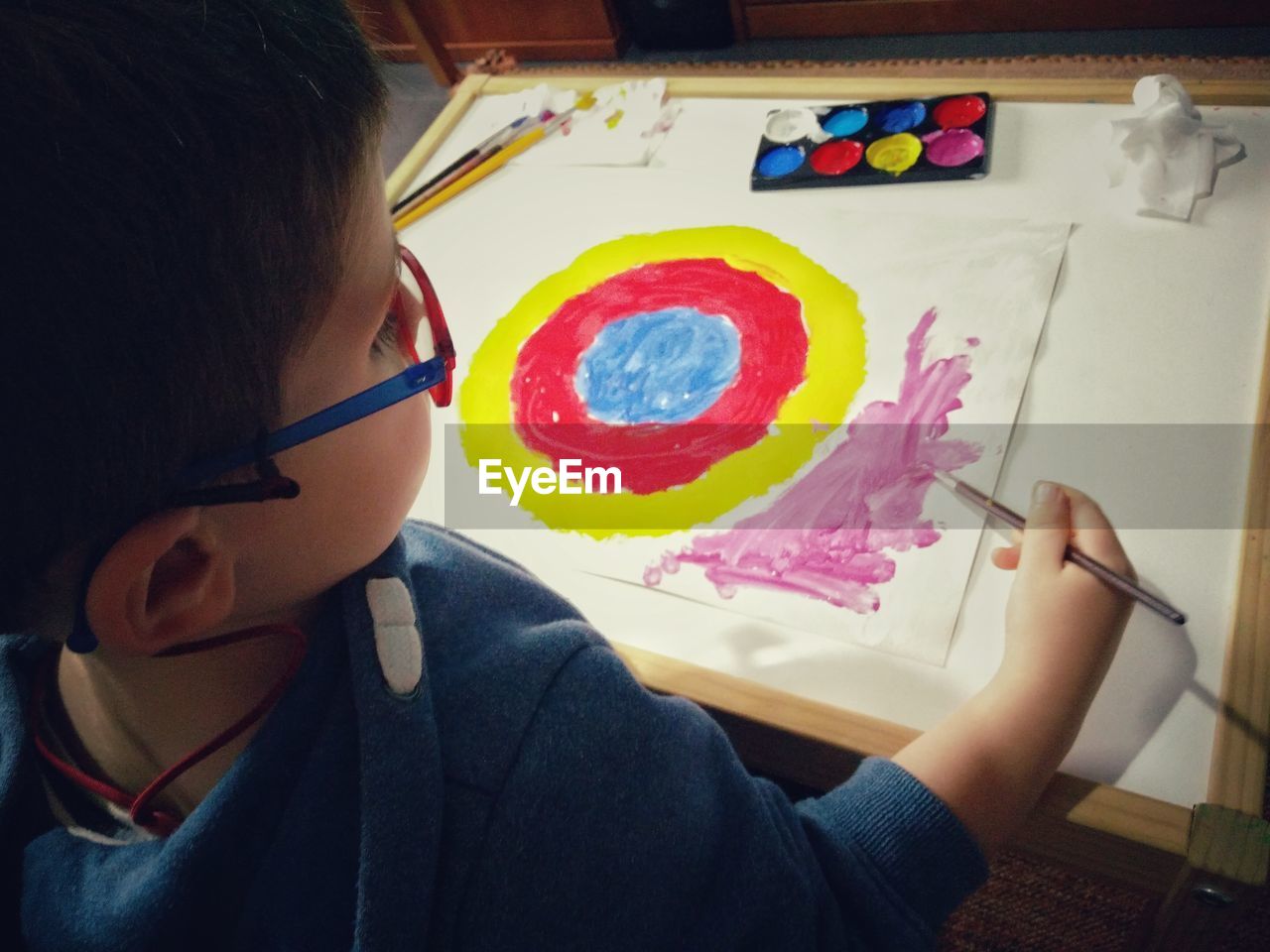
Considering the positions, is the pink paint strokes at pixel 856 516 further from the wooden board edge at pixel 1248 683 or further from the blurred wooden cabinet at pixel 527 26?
the blurred wooden cabinet at pixel 527 26

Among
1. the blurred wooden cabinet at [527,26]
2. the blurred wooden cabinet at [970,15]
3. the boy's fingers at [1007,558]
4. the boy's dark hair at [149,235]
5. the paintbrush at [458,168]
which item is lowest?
the boy's fingers at [1007,558]

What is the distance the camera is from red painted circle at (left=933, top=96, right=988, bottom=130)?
893mm

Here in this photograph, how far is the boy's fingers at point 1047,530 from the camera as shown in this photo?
1.87 feet

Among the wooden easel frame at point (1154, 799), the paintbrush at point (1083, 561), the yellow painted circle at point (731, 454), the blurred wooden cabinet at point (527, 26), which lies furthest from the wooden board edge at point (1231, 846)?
the blurred wooden cabinet at point (527, 26)

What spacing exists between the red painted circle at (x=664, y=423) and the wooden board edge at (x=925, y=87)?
11.7 inches

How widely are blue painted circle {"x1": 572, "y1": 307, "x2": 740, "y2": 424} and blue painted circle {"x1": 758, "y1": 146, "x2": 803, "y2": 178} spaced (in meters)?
0.21

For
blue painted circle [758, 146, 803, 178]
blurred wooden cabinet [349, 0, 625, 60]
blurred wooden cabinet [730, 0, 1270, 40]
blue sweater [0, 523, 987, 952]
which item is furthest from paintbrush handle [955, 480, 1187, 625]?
blurred wooden cabinet [349, 0, 625, 60]

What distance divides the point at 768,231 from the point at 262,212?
603mm

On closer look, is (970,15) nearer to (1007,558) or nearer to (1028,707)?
(1007,558)

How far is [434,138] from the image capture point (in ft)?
3.82

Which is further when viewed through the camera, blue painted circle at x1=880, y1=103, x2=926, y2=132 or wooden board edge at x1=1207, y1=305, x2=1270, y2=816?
blue painted circle at x1=880, y1=103, x2=926, y2=132

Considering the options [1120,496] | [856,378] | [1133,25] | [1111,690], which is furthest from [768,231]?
[1133,25]

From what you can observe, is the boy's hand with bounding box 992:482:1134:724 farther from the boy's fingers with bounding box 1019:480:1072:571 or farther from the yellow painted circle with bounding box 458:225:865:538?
the yellow painted circle with bounding box 458:225:865:538

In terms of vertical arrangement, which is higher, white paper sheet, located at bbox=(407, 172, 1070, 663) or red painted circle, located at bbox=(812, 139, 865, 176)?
red painted circle, located at bbox=(812, 139, 865, 176)
